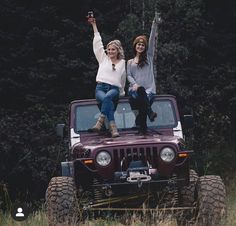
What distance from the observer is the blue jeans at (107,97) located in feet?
31.5

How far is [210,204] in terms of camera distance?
830cm

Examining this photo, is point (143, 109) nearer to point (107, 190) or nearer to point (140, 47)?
point (140, 47)

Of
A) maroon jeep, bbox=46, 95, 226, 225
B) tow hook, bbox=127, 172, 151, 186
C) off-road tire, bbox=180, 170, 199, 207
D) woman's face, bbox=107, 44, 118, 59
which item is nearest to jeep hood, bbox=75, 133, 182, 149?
maroon jeep, bbox=46, 95, 226, 225

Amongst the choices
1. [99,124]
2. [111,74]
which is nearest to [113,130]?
[99,124]

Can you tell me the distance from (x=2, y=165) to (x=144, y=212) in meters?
12.1

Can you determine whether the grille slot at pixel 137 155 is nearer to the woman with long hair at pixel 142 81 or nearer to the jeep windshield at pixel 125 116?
the woman with long hair at pixel 142 81

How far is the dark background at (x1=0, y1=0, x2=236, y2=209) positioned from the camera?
19672 mm

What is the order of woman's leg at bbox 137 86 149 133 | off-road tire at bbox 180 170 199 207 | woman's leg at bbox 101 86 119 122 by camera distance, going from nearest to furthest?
off-road tire at bbox 180 170 199 207 → woman's leg at bbox 101 86 119 122 → woman's leg at bbox 137 86 149 133

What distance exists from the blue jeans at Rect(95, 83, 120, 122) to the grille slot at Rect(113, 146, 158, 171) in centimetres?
108

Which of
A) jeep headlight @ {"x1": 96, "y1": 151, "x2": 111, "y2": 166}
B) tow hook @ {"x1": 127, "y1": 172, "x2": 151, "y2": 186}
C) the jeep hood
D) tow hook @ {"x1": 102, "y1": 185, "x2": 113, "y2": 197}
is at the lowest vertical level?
tow hook @ {"x1": 102, "y1": 185, "x2": 113, "y2": 197}

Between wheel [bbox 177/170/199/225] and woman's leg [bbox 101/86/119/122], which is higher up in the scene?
woman's leg [bbox 101/86/119/122]

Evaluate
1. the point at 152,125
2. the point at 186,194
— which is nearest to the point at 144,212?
the point at 186,194

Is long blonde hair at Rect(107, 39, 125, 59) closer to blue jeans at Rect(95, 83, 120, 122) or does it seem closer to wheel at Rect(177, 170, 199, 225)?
blue jeans at Rect(95, 83, 120, 122)

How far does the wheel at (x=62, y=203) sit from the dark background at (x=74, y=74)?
34.5ft
